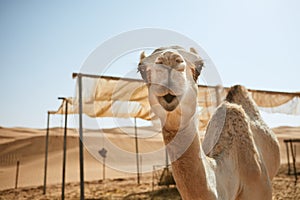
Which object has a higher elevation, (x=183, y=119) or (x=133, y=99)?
→ (x=133, y=99)

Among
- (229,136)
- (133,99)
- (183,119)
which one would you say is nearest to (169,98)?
(183,119)

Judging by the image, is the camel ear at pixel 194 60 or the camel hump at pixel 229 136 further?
the camel hump at pixel 229 136

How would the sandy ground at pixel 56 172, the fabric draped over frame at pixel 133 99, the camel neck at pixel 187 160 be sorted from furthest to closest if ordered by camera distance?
the sandy ground at pixel 56 172
the fabric draped over frame at pixel 133 99
the camel neck at pixel 187 160

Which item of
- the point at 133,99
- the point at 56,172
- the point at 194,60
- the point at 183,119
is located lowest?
the point at 56,172

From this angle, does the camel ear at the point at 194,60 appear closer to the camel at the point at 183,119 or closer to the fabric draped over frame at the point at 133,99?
the camel at the point at 183,119

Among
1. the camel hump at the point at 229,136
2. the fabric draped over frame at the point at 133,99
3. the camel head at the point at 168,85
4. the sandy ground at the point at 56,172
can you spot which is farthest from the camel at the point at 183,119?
the sandy ground at the point at 56,172

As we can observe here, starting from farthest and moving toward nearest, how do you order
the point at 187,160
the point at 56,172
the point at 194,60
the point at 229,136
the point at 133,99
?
the point at 56,172
the point at 133,99
the point at 229,136
the point at 194,60
the point at 187,160

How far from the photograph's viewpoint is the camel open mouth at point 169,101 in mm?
1459

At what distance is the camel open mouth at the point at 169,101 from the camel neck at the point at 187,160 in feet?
0.60

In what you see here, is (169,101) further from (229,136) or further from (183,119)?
(229,136)

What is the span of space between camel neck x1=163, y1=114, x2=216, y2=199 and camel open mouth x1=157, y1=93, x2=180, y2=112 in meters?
0.18

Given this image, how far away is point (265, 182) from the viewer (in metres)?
2.86

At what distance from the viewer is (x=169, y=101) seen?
57.7 inches

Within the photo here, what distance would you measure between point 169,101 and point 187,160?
42 cm
